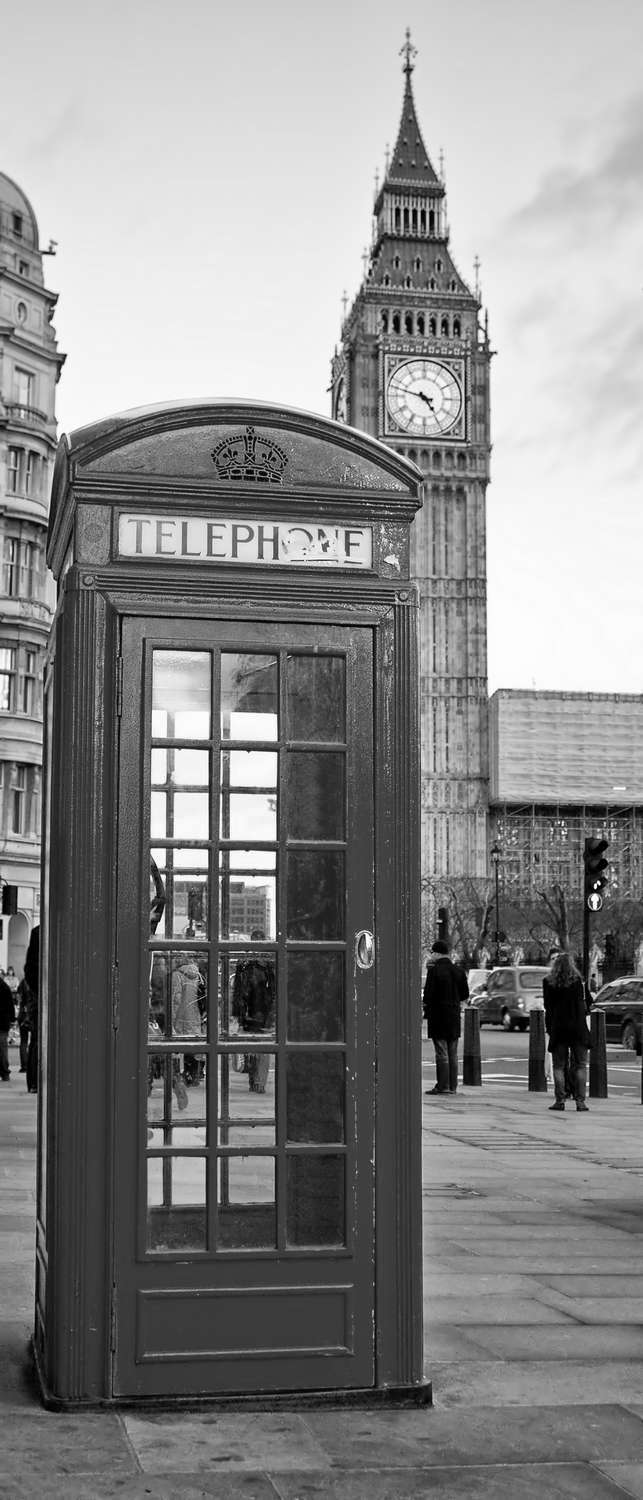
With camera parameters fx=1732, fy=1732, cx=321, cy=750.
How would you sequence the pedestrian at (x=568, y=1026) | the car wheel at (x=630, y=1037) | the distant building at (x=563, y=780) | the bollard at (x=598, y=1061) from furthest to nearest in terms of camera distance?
1. the distant building at (x=563, y=780)
2. the car wheel at (x=630, y=1037)
3. the bollard at (x=598, y=1061)
4. the pedestrian at (x=568, y=1026)

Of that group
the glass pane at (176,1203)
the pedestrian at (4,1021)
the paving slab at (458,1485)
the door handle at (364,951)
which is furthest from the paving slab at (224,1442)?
the pedestrian at (4,1021)

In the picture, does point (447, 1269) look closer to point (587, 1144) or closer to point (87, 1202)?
point (87, 1202)

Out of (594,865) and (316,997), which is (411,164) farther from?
(316,997)

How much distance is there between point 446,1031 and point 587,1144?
15.1 ft

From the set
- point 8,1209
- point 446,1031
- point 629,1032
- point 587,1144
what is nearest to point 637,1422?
point 8,1209

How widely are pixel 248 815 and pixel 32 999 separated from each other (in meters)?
13.8

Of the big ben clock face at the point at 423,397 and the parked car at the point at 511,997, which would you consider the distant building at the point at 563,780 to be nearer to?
the big ben clock face at the point at 423,397

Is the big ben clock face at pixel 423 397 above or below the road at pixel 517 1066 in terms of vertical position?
above

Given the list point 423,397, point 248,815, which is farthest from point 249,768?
point 423,397

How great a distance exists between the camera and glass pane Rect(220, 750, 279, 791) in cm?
483

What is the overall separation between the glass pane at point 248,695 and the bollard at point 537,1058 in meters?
13.6

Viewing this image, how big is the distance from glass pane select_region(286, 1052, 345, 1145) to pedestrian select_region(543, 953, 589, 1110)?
36.2ft

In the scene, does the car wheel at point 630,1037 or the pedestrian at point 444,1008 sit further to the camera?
the car wheel at point 630,1037

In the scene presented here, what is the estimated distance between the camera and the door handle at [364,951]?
4.79 m
